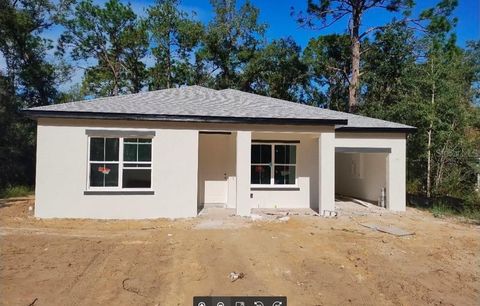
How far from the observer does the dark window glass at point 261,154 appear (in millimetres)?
12984

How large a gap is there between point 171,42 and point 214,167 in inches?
775

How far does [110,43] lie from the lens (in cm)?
2947

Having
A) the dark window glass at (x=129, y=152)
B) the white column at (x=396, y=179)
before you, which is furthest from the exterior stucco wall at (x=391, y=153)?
the dark window glass at (x=129, y=152)

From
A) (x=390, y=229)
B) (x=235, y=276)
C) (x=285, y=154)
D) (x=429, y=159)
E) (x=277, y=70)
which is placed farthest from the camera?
(x=277, y=70)

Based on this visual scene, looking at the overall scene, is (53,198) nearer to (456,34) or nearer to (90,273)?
(90,273)

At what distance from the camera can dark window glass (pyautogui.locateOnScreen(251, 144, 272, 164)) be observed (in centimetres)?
1298

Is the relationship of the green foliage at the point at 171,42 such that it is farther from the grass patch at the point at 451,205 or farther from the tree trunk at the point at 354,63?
the grass patch at the point at 451,205

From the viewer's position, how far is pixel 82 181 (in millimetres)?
10320

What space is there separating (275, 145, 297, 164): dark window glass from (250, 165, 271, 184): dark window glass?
0.52m

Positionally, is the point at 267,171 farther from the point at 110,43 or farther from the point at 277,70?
the point at 110,43

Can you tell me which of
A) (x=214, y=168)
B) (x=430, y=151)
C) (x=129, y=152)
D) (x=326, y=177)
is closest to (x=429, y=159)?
(x=430, y=151)

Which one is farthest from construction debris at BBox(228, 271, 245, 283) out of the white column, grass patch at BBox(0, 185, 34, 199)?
grass patch at BBox(0, 185, 34, 199)

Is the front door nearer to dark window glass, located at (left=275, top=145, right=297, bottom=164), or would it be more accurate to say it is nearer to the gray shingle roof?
the gray shingle roof

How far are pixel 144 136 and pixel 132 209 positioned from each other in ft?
7.50
